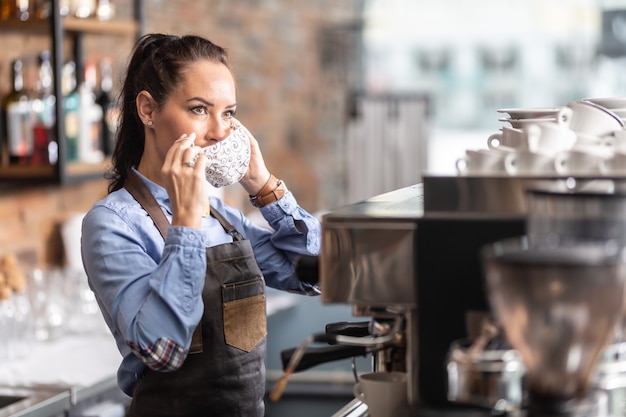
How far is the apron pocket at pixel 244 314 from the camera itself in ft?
6.74

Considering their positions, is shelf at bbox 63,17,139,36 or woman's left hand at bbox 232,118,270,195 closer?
woman's left hand at bbox 232,118,270,195

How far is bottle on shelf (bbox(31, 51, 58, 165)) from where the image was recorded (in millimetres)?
3436

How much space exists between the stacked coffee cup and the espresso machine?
0.22ft

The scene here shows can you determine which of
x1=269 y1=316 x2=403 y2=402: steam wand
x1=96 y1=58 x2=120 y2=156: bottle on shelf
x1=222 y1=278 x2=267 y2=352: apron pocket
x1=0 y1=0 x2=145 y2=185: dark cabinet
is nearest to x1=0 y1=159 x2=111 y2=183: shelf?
x1=0 y1=0 x2=145 y2=185: dark cabinet

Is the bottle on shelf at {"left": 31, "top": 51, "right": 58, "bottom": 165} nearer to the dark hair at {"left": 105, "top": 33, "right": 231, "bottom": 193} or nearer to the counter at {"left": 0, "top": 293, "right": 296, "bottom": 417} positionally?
the counter at {"left": 0, "top": 293, "right": 296, "bottom": 417}

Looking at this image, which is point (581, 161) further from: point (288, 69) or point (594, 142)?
point (288, 69)

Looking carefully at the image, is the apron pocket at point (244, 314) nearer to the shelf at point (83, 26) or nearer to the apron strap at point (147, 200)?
the apron strap at point (147, 200)

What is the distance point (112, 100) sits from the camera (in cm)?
386

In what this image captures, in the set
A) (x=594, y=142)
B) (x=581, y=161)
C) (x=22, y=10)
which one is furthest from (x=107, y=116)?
(x=581, y=161)

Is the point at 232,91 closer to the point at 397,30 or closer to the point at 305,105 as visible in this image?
the point at 305,105

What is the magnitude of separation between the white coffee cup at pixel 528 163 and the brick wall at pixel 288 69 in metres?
3.02

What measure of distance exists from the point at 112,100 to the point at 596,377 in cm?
293

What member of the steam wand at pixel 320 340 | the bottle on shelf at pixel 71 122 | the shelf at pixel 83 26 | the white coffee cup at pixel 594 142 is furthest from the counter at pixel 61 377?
the white coffee cup at pixel 594 142

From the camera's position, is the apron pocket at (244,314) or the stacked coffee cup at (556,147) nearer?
the stacked coffee cup at (556,147)
